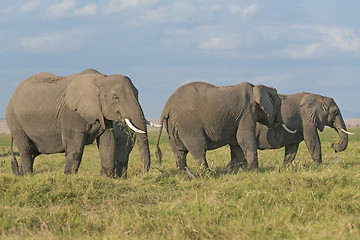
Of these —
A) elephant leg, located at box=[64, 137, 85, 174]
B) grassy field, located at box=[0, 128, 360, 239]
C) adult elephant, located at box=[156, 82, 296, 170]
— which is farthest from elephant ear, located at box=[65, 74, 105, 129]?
adult elephant, located at box=[156, 82, 296, 170]

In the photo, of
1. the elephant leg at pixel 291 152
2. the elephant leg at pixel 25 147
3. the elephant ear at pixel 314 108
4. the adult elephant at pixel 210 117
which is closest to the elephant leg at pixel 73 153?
the elephant leg at pixel 25 147

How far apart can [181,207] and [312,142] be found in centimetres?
814

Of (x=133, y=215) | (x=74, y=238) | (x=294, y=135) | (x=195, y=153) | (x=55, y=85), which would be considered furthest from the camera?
A: (x=294, y=135)

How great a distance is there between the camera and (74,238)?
6141mm

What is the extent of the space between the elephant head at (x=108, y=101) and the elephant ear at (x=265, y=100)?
353 cm

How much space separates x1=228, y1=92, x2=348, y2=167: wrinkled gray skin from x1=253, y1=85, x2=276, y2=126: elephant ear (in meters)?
1.69

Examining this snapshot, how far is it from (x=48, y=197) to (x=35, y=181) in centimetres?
57

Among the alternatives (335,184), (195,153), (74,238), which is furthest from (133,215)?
(195,153)

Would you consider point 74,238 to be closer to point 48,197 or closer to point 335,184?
point 48,197

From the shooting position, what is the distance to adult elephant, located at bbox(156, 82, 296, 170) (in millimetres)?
11094

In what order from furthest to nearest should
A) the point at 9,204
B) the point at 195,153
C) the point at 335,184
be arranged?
the point at 195,153, the point at 335,184, the point at 9,204

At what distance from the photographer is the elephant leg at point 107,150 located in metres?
9.86

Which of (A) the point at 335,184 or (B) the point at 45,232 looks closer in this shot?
(B) the point at 45,232

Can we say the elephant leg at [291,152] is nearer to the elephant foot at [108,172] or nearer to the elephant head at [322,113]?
the elephant head at [322,113]
